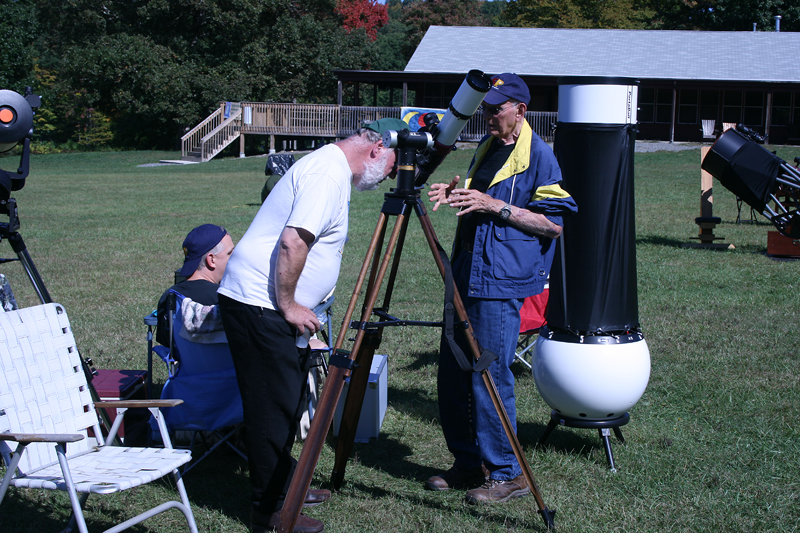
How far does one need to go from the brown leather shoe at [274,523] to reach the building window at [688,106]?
33.2 metres

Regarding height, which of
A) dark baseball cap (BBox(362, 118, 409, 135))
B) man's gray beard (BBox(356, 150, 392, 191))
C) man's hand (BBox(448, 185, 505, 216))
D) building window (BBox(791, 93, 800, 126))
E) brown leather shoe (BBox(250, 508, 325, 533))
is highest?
building window (BBox(791, 93, 800, 126))

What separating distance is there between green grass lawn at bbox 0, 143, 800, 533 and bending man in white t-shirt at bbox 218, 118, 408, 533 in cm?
43

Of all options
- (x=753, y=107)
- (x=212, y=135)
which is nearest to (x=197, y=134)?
(x=212, y=135)

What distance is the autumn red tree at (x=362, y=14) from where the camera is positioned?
5738cm

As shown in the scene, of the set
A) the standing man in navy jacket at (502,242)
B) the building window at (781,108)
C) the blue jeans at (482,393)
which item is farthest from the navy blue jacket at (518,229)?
the building window at (781,108)

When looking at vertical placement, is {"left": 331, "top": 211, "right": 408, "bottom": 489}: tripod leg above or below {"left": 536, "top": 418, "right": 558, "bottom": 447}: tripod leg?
above

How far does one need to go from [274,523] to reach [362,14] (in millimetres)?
60041

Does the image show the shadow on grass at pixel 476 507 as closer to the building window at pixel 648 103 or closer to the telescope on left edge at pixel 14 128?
the telescope on left edge at pixel 14 128

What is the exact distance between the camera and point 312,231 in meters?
2.88

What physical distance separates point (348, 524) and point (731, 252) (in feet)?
30.0

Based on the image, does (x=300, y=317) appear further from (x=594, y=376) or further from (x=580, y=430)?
(x=580, y=430)

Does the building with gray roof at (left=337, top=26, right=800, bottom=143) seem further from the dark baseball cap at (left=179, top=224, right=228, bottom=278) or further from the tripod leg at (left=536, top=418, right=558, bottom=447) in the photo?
the tripod leg at (left=536, top=418, right=558, bottom=447)

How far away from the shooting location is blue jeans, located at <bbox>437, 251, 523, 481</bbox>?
345 centimetres


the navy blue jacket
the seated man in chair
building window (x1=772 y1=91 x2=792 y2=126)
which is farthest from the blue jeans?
building window (x1=772 y1=91 x2=792 y2=126)
